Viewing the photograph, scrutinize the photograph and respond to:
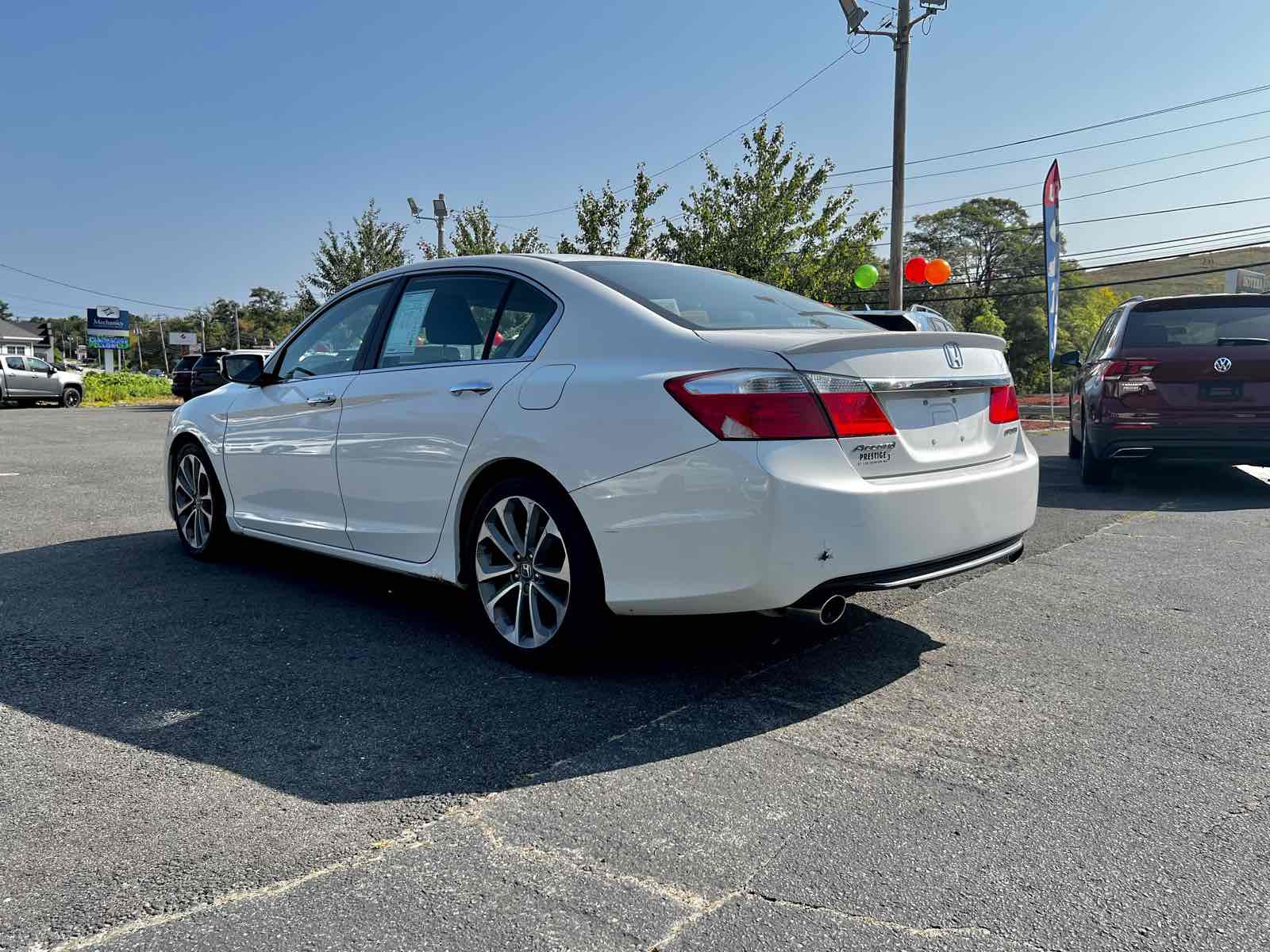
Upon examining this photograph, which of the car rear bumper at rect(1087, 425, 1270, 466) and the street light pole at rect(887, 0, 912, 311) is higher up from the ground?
the street light pole at rect(887, 0, 912, 311)

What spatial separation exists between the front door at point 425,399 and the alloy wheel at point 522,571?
0.29m

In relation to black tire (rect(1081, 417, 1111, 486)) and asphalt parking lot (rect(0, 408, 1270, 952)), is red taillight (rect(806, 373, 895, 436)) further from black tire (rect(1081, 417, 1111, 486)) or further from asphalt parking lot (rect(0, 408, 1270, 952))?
black tire (rect(1081, 417, 1111, 486))

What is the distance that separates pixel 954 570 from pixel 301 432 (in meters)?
3.14

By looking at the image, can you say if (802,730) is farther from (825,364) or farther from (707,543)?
(825,364)

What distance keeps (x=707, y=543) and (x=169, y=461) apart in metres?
4.42

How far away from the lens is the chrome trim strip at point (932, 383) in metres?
3.49

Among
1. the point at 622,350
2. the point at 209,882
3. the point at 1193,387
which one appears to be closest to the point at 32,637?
the point at 209,882

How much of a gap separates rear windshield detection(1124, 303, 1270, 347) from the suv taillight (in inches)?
238

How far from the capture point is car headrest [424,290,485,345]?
429 cm

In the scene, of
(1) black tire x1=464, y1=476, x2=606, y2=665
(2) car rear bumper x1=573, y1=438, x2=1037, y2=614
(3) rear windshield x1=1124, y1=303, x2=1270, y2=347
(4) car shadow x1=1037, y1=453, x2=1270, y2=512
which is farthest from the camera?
(3) rear windshield x1=1124, y1=303, x2=1270, y2=347

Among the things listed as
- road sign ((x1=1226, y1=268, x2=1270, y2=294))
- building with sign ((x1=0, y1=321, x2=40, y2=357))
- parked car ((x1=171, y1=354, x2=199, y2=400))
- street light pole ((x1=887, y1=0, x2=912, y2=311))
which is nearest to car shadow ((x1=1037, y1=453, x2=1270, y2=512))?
street light pole ((x1=887, y1=0, x2=912, y2=311))

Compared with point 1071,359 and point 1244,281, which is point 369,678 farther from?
point 1244,281

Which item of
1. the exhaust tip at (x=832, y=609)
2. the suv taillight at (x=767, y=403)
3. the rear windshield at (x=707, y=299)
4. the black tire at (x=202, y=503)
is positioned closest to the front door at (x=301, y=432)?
the black tire at (x=202, y=503)

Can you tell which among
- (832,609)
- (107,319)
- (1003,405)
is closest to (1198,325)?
(1003,405)
